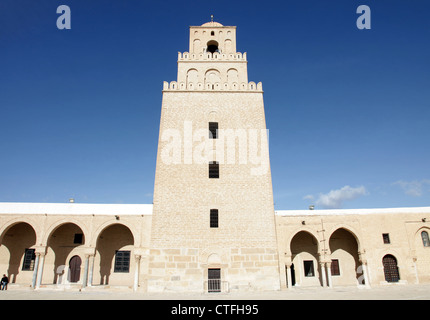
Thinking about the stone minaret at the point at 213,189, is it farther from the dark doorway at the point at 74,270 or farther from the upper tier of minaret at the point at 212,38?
the dark doorway at the point at 74,270

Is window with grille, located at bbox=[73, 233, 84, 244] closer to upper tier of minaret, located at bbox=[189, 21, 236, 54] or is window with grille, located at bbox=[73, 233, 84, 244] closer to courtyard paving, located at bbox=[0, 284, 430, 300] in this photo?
courtyard paving, located at bbox=[0, 284, 430, 300]

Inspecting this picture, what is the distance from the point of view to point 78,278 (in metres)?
16.5

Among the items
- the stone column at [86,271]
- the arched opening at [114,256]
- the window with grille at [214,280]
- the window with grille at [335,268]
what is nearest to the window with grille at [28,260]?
the arched opening at [114,256]

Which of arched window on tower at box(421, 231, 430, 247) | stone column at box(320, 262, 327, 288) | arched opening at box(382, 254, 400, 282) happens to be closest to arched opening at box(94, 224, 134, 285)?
stone column at box(320, 262, 327, 288)

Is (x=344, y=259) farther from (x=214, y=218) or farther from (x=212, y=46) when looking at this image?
(x=212, y=46)

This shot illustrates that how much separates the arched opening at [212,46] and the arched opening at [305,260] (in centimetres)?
1317

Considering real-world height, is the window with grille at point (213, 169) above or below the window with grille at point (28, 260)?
above

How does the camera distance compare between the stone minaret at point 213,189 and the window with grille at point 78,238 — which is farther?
the window with grille at point 78,238

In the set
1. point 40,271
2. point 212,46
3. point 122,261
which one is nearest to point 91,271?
point 122,261

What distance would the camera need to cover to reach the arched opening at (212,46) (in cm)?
1883

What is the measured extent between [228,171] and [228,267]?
4.59 metres
